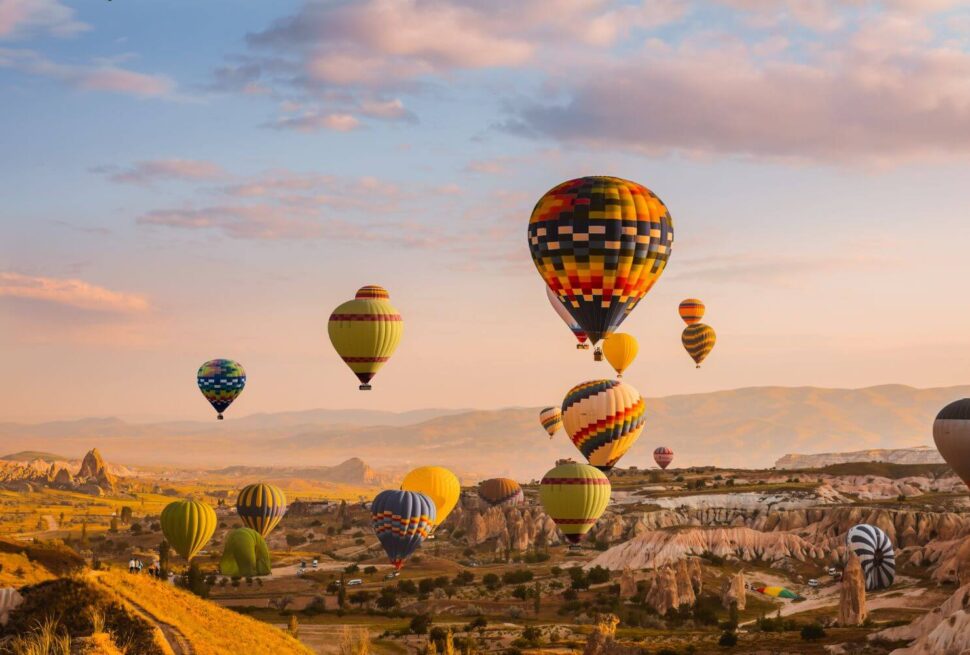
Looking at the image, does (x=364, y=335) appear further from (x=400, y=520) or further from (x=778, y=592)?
(x=778, y=592)

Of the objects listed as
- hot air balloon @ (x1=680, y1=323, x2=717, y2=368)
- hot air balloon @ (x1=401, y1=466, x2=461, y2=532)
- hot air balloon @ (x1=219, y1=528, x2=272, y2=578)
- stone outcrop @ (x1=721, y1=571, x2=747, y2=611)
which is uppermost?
hot air balloon @ (x1=680, y1=323, x2=717, y2=368)

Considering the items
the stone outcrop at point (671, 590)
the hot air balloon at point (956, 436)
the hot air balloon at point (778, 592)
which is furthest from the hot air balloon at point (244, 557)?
the hot air balloon at point (956, 436)

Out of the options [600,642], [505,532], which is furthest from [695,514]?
[600,642]

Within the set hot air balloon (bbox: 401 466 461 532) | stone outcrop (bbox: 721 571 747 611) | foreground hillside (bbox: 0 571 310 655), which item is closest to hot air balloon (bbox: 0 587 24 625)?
foreground hillside (bbox: 0 571 310 655)

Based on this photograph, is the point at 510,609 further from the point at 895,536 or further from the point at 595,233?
the point at 895,536

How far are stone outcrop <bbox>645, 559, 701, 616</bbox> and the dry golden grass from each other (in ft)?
188

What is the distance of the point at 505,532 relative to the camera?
526 feet

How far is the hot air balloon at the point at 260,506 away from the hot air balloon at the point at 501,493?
152ft

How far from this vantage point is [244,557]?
13012cm

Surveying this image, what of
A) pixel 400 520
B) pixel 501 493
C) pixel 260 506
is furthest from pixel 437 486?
pixel 501 493

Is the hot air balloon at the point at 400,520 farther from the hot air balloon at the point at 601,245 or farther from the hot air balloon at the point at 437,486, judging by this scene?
the hot air balloon at the point at 601,245

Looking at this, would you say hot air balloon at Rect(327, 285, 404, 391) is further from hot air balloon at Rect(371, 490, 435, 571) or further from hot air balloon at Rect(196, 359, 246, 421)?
hot air balloon at Rect(196, 359, 246, 421)

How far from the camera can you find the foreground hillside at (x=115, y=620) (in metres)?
40.6

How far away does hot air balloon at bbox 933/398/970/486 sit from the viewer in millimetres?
90938
